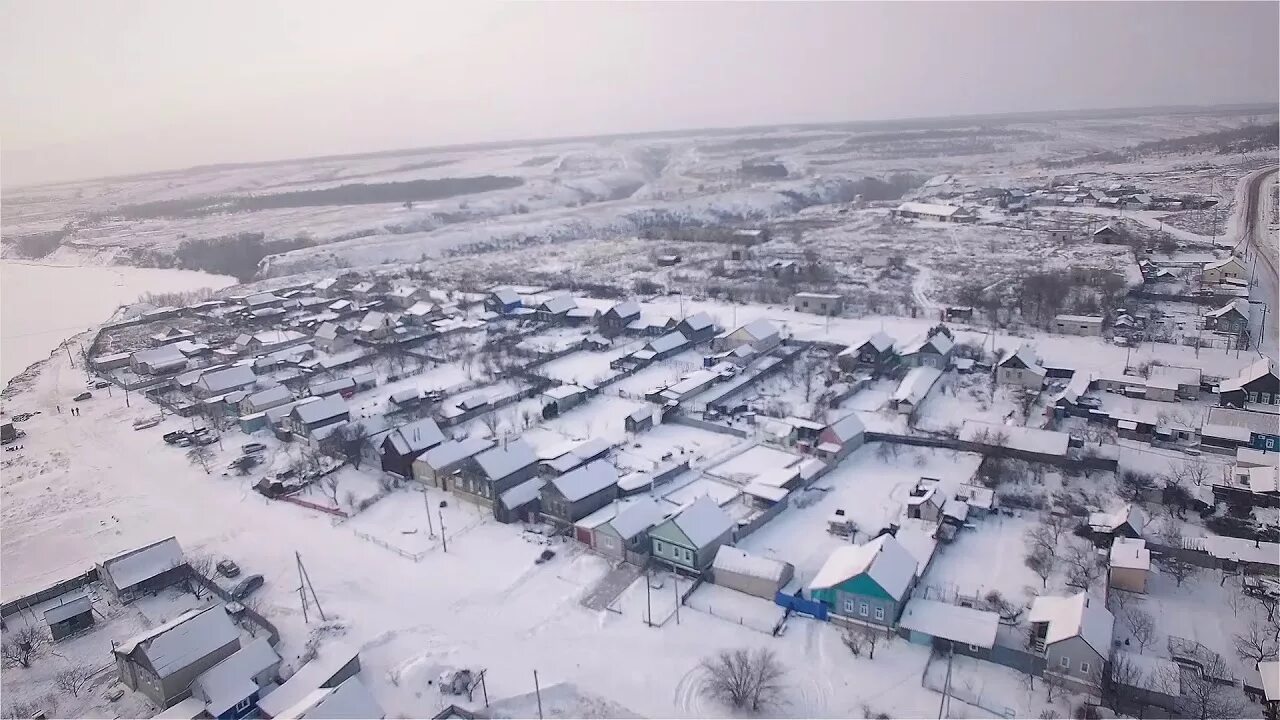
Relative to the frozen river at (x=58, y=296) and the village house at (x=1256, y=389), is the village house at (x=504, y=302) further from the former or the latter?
the village house at (x=1256, y=389)

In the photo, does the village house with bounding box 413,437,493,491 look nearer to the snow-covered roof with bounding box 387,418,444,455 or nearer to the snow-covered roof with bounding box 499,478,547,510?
the snow-covered roof with bounding box 387,418,444,455

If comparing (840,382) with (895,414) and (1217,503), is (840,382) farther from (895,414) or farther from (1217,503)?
(1217,503)

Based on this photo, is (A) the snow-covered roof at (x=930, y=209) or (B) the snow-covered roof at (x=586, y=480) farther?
(A) the snow-covered roof at (x=930, y=209)

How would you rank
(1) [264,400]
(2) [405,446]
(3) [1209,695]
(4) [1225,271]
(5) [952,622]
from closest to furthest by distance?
1. (3) [1209,695]
2. (5) [952,622]
3. (2) [405,446]
4. (1) [264,400]
5. (4) [1225,271]

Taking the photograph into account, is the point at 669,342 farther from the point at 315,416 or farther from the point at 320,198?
the point at 320,198

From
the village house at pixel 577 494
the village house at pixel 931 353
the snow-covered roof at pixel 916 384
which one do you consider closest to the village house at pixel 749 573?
the village house at pixel 577 494

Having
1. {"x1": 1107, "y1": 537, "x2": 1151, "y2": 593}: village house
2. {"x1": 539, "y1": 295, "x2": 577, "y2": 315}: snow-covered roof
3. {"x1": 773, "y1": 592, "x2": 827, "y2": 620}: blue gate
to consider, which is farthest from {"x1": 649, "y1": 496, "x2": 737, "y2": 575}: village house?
{"x1": 539, "y1": 295, "x2": 577, "y2": 315}: snow-covered roof

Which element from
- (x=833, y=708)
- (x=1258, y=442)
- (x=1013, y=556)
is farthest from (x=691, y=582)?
(x=1258, y=442)

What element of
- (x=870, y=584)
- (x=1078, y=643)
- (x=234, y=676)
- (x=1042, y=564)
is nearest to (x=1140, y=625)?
(x=1042, y=564)
